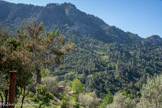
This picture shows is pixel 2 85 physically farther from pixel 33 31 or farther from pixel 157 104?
pixel 157 104

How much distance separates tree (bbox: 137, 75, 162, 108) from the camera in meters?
17.2

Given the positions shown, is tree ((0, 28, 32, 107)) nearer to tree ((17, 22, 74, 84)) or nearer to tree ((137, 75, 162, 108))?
tree ((17, 22, 74, 84))

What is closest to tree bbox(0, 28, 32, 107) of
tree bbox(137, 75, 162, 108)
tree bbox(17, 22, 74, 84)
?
tree bbox(17, 22, 74, 84)

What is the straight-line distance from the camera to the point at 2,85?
14398 mm

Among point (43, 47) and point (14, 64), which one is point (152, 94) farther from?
point (14, 64)

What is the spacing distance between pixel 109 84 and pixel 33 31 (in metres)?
171

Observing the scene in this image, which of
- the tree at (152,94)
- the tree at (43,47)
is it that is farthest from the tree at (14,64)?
the tree at (152,94)

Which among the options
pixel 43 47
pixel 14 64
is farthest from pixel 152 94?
pixel 14 64

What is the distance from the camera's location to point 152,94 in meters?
18.0

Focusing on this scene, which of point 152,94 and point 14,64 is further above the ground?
point 14,64

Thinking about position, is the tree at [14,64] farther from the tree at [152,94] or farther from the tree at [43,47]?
the tree at [152,94]

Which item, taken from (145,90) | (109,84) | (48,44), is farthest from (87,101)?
(109,84)

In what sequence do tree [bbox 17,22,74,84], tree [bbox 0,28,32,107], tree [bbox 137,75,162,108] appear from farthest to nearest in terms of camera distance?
1. tree [bbox 17,22,74,84]
2. tree [bbox 137,75,162,108]
3. tree [bbox 0,28,32,107]

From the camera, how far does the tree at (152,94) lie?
56.5 feet
